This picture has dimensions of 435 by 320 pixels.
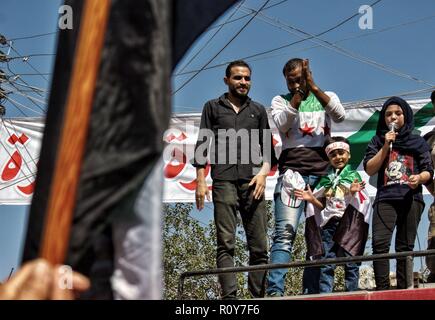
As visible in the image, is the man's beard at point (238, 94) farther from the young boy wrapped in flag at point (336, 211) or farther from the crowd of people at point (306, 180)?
the young boy wrapped in flag at point (336, 211)

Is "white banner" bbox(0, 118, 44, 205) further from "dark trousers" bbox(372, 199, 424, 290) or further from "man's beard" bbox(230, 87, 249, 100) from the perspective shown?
"dark trousers" bbox(372, 199, 424, 290)

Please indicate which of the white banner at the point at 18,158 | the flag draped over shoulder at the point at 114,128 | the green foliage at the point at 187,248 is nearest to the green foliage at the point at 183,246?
the green foliage at the point at 187,248

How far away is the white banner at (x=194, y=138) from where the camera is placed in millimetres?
9016

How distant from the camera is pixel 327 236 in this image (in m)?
5.22

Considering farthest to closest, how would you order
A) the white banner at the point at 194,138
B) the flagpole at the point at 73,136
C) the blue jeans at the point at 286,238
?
the white banner at the point at 194,138
the blue jeans at the point at 286,238
the flagpole at the point at 73,136

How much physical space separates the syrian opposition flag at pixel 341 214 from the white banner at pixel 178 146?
3.06 m

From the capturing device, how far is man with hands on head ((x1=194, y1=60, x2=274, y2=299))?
16.4 ft

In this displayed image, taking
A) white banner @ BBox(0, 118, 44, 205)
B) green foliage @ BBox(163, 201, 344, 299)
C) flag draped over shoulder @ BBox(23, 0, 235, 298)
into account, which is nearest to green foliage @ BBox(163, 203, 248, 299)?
green foliage @ BBox(163, 201, 344, 299)

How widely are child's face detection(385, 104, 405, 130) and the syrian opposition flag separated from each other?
0.49 meters

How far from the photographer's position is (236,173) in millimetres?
5043

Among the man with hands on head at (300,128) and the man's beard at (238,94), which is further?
the man's beard at (238,94)

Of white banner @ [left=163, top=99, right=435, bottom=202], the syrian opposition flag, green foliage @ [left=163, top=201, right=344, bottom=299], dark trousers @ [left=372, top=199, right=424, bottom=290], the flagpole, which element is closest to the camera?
the flagpole

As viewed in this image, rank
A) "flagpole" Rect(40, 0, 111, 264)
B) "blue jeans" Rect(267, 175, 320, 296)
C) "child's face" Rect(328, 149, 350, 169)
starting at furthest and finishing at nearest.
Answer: "child's face" Rect(328, 149, 350, 169)
"blue jeans" Rect(267, 175, 320, 296)
"flagpole" Rect(40, 0, 111, 264)

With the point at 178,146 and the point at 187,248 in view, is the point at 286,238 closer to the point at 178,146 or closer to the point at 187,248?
the point at 178,146
